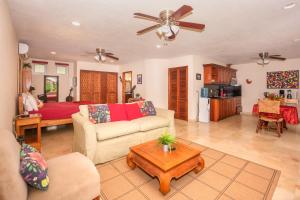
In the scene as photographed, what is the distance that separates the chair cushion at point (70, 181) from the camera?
1.16 meters

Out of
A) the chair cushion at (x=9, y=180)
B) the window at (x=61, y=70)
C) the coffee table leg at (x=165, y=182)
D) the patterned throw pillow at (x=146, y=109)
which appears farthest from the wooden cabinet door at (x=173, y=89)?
the chair cushion at (x=9, y=180)

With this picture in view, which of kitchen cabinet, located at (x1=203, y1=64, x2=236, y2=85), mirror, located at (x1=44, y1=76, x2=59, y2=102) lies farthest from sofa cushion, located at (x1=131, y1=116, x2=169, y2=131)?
mirror, located at (x1=44, y1=76, x2=59, y2=102)

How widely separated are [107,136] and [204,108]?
4.01m

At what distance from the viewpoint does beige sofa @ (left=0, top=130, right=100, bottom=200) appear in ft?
3.14

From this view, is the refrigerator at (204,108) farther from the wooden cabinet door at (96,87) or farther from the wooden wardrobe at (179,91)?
the wooden cabinet door at (96,87)

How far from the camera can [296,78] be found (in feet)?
19.3

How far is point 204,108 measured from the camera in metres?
5.49

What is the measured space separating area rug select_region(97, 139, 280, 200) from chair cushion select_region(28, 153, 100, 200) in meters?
0.53

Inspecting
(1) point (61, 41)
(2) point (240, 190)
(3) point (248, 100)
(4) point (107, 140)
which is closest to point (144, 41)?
(1) point (61, 41)

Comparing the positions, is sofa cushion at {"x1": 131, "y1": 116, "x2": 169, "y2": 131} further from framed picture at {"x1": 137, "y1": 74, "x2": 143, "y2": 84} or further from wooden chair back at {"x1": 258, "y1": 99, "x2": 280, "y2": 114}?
framed picture at {"x1": 137, "y1": 74, "x2": 143, "y2": 84}

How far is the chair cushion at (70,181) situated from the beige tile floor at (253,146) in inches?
29.9

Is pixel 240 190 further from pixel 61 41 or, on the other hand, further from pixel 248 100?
pixel 248 100

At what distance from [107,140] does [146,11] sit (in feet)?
7.38

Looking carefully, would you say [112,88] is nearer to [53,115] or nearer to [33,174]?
[53,115]
